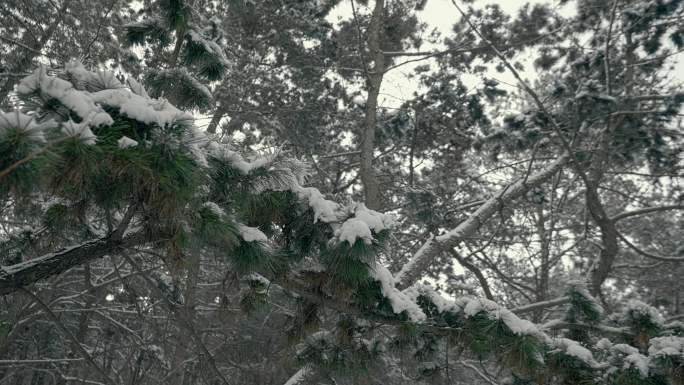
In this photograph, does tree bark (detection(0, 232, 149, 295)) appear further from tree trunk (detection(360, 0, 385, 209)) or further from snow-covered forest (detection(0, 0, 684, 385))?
tree trunk (detection(360, 0, 385, 209))

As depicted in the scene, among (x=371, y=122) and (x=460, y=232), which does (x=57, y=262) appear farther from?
(x=371, y=122)

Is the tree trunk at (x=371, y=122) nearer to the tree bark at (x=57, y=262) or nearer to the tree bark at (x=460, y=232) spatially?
the tree bark at (x=460, y=232)

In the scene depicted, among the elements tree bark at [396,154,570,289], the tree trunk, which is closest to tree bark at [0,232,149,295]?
tree bark at [396,154,570,289]

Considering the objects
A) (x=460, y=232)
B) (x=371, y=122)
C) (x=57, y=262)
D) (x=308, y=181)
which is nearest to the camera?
(x=57, y=262)

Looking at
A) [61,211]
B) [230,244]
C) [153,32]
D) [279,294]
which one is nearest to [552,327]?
[279,294]

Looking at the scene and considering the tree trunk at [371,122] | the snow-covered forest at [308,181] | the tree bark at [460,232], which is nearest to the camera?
the snow-covered forest at [308,181]

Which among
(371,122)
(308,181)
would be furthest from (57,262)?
(371,122)

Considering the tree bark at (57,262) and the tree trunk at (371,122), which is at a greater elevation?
the tree trunk at (371,122)

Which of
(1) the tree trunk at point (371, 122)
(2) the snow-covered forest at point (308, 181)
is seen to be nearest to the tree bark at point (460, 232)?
(2) the snow-covered forest at point (308, 181)

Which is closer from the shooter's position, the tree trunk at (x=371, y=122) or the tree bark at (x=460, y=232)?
the tree bark at (x=460, y=232)

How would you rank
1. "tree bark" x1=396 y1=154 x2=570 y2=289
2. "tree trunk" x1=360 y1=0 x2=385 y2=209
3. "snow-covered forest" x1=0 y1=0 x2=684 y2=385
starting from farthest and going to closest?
"tree trunk" x1=360 y1=0 x2=385 y2=209, "tree bark" x1=396 y1=154 x2=570 y2=289, "snow-covered forest" x1=0 y1=0 x2=684 y2=385

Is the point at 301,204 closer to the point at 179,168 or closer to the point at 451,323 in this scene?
the point at 179,168
